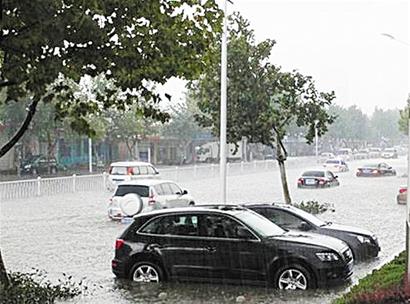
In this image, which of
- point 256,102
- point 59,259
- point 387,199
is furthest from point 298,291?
point 387,199

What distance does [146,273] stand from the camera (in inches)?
457

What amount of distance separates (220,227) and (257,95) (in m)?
11.8

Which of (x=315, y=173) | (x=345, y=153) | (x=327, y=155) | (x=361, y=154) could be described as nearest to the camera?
(x=315, y=173)

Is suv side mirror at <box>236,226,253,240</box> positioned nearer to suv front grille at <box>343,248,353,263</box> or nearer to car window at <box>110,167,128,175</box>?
suv front grille at <box>343,248,353,263</box>

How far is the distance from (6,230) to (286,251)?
12610mm

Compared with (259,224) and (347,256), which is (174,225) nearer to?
(259,224)

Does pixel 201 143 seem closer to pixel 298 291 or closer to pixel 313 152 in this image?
pixel 313 152

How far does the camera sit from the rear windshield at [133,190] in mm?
22812

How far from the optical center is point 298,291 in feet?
35.6

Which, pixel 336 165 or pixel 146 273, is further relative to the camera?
pixel 336 165

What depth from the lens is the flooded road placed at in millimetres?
10812

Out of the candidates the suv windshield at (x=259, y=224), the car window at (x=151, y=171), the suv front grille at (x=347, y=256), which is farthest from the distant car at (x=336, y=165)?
the suv windshield at (x=259, y=224)

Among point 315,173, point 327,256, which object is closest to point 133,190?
point 327,256

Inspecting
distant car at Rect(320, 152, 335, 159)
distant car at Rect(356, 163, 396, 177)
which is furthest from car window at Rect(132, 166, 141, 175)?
distant car at Rect(320, 152, 335, 159)
